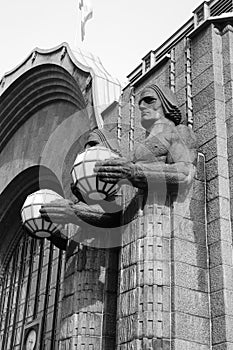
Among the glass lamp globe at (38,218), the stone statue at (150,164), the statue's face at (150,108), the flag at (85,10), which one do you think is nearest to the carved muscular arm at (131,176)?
the stone statue at (150,164)

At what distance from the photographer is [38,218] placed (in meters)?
8.52

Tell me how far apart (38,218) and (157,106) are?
2.36 meters

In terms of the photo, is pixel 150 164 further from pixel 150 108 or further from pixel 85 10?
pixel 85 10

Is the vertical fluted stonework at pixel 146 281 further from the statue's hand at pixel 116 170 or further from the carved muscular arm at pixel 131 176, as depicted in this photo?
the statue's hand at pixel 116 170

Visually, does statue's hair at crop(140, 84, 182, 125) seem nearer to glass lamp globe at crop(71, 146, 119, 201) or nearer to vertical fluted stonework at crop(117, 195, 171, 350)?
glass lamp globe at crop(71, 146, 119, 201)

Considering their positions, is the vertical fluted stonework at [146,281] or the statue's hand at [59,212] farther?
the statue's hand at [59,212]

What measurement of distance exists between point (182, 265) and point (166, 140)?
157cm

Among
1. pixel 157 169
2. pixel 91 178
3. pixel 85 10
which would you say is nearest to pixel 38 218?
pixel 91 178

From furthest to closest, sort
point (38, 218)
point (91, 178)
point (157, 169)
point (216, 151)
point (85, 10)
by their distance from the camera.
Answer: point (85, 10) → point (38, 218) → point (91, 178) → point (216, 151) → point (157, 169)

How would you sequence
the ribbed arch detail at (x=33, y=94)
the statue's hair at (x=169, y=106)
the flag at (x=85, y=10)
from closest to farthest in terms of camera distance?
the statue's hair at (x=169, y=106) < the ribbed arch detail at (x=33, y=94) < the flag at (x=85, y=10)

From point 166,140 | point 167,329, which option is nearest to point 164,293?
point 167,329

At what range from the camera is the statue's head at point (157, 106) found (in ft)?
25.7

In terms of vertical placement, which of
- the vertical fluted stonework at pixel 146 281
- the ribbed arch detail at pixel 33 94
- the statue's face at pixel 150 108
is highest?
the ribbed arch detail at pixel 33 94

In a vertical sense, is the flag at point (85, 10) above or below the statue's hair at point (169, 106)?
above
